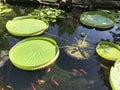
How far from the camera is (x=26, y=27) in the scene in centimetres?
564

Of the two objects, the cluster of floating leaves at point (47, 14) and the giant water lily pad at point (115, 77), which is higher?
the cluster of floating leaves at point (47, 14)

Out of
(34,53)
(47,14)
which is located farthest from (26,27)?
(34,53)

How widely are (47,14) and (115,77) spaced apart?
310 centimetres

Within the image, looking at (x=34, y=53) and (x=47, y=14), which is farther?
(x=47, y=14)

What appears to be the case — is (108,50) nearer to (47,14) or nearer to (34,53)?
(34,53)

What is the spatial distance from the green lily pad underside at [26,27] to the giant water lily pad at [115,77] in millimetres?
2156

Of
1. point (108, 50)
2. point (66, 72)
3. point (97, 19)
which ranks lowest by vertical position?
point (66, 72)

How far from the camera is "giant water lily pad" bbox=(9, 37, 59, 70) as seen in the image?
14.3 feet

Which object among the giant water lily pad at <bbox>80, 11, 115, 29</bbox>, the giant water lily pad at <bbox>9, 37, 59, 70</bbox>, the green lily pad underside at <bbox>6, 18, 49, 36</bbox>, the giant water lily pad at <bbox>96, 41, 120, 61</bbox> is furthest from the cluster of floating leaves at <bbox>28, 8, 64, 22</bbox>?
the giant water lily pad at <bbox>96, 41, 120, 61</bbox>

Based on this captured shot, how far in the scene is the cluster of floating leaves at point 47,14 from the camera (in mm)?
6199

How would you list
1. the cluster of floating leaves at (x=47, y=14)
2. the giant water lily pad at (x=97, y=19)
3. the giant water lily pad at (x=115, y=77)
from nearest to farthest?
the giant water lily pad at (x=115, y=77), the giant water lily pad at (x=97, y=19), the cluster of floating leaves at (x=47, y=14)

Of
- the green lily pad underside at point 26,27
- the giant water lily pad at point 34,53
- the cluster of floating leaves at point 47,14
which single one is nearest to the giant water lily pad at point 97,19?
the cluster of floating leaves at point 47,14

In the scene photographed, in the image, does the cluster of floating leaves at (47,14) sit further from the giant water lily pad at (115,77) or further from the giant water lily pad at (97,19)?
the giant water lily pad at (115,77)

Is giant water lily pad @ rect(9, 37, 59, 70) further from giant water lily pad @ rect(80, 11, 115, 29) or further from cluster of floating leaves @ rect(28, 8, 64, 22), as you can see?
giant water lily pad @ rect(80, 11, 115, 29)
